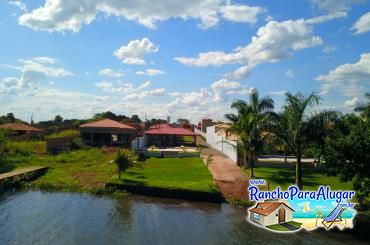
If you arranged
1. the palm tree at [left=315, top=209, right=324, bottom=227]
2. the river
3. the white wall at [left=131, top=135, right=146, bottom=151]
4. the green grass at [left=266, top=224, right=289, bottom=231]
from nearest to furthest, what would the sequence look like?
the river, the palm tree at [left=315, top=209, right=324, bottom=227], the green grass at [left=266, top=224, right=289, bottom=231], the white wall at [left=131, top=135, right=146, bottom=151]

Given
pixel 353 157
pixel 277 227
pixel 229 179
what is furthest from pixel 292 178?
pixel 277 227

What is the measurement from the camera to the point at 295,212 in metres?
18.9

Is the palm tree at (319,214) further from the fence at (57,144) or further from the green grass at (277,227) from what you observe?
the fence at (57,144)

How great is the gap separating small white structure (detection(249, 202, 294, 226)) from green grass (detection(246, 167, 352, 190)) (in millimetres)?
6105

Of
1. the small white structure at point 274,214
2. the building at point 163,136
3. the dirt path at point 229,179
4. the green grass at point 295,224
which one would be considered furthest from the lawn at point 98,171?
the building at point 163,136

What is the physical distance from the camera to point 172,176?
29828mm

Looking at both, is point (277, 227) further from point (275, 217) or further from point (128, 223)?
point (128, 223)

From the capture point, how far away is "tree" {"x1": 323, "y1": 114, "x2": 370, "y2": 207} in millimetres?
18750

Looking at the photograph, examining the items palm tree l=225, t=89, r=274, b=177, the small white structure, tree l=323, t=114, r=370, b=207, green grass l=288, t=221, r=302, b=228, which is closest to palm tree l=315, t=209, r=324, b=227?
green grass l=288, t=221, r=302, b=228

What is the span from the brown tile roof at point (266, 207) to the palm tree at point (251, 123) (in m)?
8.18

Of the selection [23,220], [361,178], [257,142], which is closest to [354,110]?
[361,178]

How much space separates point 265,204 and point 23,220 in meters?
12.9

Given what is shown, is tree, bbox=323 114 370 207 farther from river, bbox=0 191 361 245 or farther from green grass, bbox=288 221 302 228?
green grass, bbox=288 221 302 228

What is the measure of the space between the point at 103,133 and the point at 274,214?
124ft
